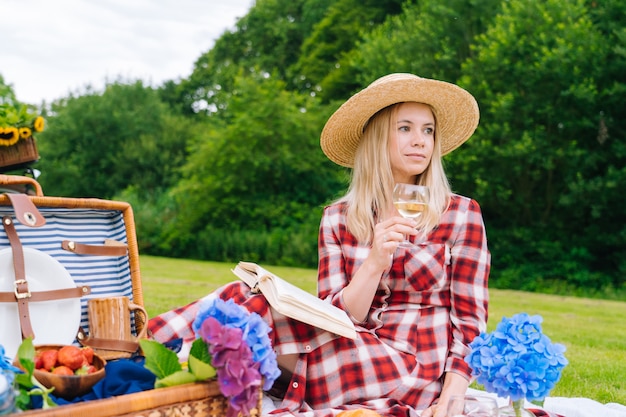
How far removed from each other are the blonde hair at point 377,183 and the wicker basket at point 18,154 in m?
2.71

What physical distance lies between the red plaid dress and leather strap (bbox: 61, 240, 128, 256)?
419 millimetres

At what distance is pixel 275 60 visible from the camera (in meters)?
27.6

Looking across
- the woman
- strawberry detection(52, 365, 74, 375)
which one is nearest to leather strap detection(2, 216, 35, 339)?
strawberry detection(52, 365, 74, 375)

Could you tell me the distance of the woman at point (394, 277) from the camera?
2.71m

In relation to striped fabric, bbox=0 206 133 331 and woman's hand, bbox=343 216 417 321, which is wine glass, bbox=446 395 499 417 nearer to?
woman's hand, bbox=343 216 417 321

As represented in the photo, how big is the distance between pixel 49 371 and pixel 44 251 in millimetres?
890

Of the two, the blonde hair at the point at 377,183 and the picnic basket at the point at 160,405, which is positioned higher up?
the blonde hair at the point at 377,183

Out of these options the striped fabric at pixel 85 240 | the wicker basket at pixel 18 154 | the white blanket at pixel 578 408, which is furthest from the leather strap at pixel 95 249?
the wicker basket at pixel 18 154

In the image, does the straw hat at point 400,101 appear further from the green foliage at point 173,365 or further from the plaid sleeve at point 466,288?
the green foliage at point 173,365

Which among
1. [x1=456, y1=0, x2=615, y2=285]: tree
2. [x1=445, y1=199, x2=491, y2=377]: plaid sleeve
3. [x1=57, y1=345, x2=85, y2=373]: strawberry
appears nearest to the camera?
[x1=57, y1=345, x2=85, y2=373]: strawberry

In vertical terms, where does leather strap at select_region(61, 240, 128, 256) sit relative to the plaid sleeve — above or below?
above

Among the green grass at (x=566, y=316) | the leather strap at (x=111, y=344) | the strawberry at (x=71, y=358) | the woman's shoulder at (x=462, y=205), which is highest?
the woman's shoulder at (x=462, y=205)

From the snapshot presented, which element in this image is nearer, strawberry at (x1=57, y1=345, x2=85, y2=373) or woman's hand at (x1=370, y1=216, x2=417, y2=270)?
strawberry at (x1=57, y1=345, x2=85, y2=373)

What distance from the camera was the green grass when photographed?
448 centimetres
